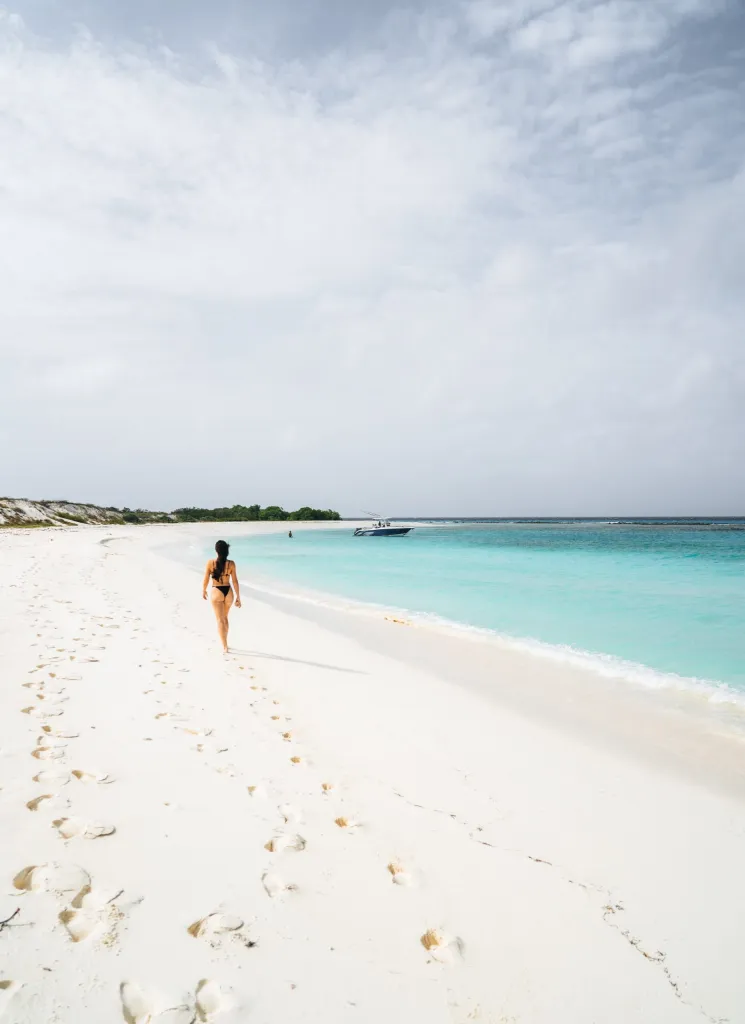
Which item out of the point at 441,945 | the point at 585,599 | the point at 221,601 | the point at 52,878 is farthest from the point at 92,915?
the point at 585,599

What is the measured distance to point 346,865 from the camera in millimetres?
3307

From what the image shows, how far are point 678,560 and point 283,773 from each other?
37085 mm

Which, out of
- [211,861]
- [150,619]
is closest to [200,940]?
[211,861]

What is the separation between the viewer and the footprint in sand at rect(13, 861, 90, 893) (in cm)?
276

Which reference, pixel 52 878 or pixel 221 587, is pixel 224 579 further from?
pixel 52 878

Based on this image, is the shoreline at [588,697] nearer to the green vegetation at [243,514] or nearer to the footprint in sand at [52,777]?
the footprint in sand at [52,777]

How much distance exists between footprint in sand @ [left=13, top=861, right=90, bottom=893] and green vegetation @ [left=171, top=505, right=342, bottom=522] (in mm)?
126598

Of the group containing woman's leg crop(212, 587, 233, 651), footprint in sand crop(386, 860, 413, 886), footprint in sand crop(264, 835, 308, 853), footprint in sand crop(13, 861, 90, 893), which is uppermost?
woman's leg crop(212, 587, 233, 651)

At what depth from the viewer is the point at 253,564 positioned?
2995 cm

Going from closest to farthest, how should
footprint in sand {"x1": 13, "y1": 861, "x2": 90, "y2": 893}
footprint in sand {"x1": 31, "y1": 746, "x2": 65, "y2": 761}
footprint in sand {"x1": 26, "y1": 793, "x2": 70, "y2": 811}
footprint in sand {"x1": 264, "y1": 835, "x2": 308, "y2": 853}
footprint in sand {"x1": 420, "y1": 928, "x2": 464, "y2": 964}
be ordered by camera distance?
footprint in sand {"x1": 420, "y1": 928, "x2": 464, "y2": 964} < footprint in sand {"x1": 13, "y1": 861, "x2": 90, "y2": 893} < footprint in sand {"x1": 264, "y1": 835, "x2": 308, "y2": 853} < footprint in sand {"x1": 26, "y1": 793, "x2": 70, "y2": 811} < footprint in sand {"x1": 31, "y1": 746, "x2": 65, "y2": 761}

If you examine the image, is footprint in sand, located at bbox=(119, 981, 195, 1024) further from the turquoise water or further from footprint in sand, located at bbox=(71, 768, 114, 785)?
the turquoise water

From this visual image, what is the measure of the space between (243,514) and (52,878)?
456ft

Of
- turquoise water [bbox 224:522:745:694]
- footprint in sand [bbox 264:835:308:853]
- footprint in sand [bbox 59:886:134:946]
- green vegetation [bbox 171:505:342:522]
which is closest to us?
footprint in sand [bbox 59:886:134:946]

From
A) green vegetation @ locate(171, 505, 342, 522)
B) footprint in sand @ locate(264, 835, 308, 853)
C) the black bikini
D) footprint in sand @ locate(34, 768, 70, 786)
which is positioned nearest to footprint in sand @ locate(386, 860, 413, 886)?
footprint in sand @ locate(264, 835, 308, 853)
